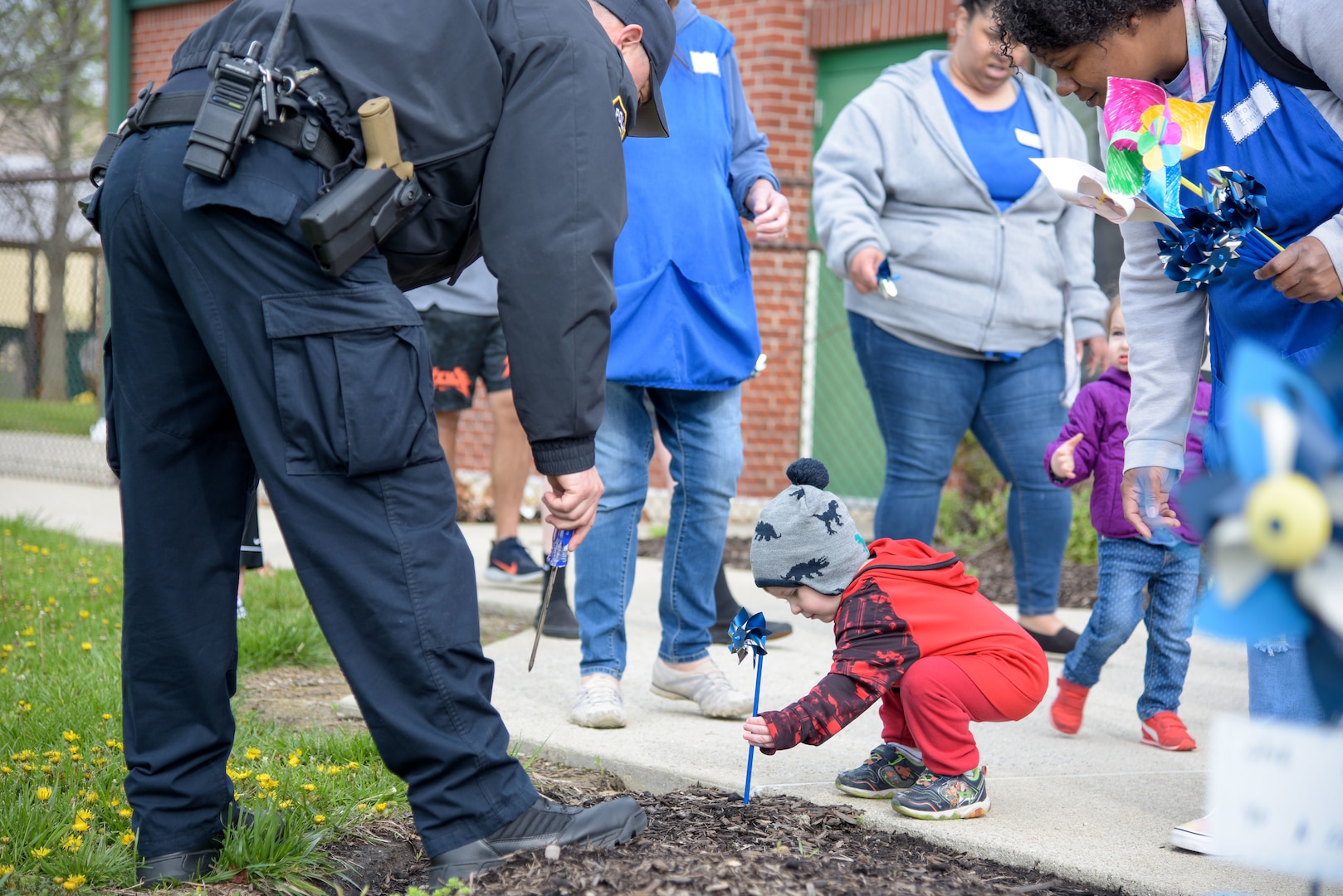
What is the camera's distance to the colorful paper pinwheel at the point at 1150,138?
2.31m

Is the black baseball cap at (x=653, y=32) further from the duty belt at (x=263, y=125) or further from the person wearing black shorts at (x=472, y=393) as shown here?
the person wearing black shorts at (x=472, y=393)

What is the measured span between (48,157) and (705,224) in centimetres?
1619

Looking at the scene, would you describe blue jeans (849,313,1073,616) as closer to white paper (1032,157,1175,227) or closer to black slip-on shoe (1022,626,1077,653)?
black slip-on shoe (1022,626,1077,653)

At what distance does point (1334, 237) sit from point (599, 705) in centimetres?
213

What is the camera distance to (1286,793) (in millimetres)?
1396

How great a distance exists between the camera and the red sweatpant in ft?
8.91

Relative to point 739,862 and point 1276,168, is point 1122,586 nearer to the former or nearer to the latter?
point 1276,168

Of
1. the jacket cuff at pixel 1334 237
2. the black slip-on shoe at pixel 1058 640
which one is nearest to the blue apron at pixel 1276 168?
the jacket cuff at pixel 1334 237

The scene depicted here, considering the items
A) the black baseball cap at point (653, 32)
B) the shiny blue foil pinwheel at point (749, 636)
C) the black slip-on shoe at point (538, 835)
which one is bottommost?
the black slip-on shoe at point (538, 835)

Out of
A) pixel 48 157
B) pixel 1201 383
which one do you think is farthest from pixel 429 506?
pixel 48 157

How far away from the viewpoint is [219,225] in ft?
6.77

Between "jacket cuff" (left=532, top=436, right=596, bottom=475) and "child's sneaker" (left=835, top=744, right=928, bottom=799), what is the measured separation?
45.0 inches

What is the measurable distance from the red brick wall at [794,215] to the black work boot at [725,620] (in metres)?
3.33

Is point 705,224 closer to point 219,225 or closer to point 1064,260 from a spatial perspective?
point 1064,260
